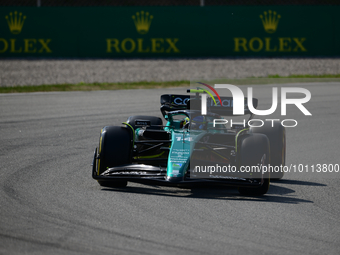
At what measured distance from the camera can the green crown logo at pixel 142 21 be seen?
19469mm

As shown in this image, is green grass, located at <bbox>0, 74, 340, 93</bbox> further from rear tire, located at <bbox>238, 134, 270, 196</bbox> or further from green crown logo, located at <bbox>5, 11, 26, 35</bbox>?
rear tire, located at <bbox>238, 134, 270, 196</bbox>

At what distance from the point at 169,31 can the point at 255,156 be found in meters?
14.8

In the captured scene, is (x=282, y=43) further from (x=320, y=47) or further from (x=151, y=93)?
(x=151, y=93)

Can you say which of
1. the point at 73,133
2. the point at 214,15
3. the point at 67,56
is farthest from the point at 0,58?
the point at 73,133

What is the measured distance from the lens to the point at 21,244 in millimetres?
3988

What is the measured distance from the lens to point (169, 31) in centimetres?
1970

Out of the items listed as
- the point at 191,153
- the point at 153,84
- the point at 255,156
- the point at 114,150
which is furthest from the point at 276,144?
the point at 153,84

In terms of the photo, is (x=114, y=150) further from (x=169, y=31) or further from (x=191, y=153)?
(x=169, y=31)

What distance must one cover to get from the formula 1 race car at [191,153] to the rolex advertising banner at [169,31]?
533 inches

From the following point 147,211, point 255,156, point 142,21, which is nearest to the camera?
point 147,211

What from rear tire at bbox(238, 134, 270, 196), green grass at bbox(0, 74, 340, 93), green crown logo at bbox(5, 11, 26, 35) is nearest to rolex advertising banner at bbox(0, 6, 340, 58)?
green crown logo at bbox(5, 11, 26, 35)

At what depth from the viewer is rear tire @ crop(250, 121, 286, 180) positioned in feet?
20.4

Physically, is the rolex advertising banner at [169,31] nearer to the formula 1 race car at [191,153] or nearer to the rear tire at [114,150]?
the formula 1 race car at [191,153]

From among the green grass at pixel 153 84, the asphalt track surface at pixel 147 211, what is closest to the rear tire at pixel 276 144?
the asphalt track surface at pixel 147 211
